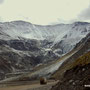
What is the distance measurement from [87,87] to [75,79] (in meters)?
4.73

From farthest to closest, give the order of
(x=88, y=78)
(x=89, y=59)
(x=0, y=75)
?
(x=0, y=75)
(x=89, y=59)
(x=88, y=78)

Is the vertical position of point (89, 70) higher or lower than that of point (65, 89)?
higher

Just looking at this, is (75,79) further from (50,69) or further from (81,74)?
(50,69)

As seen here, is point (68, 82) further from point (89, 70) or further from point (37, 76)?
point (37, 76)

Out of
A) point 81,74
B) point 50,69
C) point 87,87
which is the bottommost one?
point 87,87

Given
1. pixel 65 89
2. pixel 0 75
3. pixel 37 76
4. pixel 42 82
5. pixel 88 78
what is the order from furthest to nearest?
1. pixel 0 75
2. pixel 37 76
3. pixel 42 82
4. pixel 65 89
5. pixel 88 78

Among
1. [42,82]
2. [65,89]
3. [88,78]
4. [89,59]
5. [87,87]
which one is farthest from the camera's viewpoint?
[42,82]

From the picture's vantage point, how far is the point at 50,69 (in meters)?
109

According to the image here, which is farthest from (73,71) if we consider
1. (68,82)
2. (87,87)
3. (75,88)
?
(87,87)

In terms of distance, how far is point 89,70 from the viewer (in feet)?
64.2

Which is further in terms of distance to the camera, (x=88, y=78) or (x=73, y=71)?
(x=73, y=71)

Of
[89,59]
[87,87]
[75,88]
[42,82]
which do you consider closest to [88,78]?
[75,88]

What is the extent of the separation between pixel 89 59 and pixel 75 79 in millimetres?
2936

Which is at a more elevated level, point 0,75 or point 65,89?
point 0,75
